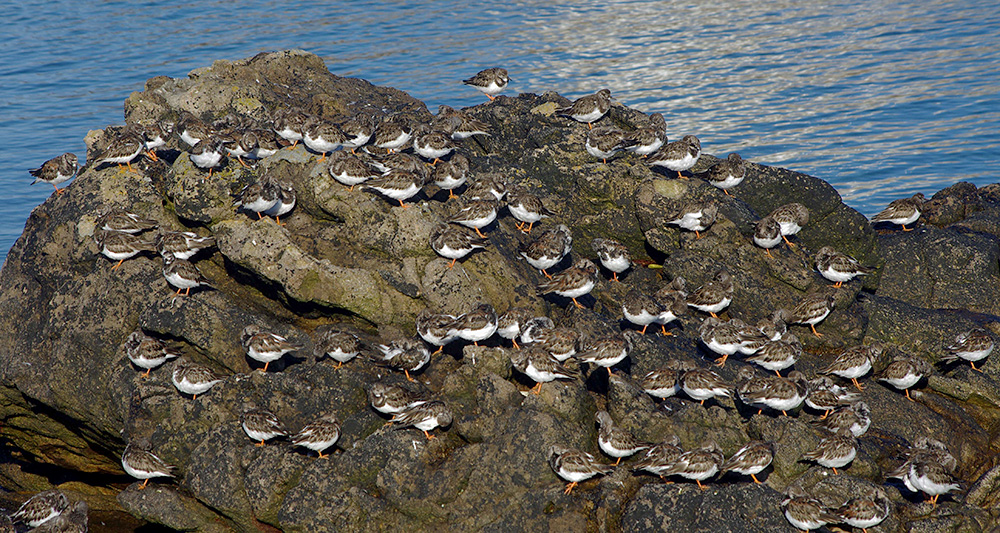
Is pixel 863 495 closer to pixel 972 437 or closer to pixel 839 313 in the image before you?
pixel 972 437

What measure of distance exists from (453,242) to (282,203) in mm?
3713

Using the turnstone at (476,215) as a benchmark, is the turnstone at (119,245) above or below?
below

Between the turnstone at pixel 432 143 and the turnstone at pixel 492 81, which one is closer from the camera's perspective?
the turnstone at pixel 432 143

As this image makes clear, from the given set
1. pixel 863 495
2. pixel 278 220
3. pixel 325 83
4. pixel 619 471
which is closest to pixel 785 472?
pixel 863 495

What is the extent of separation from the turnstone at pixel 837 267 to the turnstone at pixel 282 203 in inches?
453

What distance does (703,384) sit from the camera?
47.3 ft

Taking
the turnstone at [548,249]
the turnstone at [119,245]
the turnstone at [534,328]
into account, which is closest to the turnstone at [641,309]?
the turnstone at [534,328]

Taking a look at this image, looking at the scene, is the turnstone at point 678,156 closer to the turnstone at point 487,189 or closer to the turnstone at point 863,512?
the turnstone at point 487,189

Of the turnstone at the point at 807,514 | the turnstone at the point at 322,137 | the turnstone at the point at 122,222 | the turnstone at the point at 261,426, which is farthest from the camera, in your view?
the turnstone at the point at 322,137

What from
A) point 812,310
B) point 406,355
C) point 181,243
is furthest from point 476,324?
point 812,310

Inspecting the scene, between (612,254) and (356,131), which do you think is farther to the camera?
(356,131)

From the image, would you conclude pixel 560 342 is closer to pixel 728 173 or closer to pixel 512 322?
pixel 512 322

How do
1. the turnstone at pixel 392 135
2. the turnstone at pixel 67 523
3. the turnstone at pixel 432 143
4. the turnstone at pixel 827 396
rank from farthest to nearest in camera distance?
1. the turnstone at pixel 392 135
2. the turnstone at pixel 432 143
3. the turnstone at pixel 827 396
4. the turnstone at pixel 67 523

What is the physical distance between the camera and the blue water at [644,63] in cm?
4312
